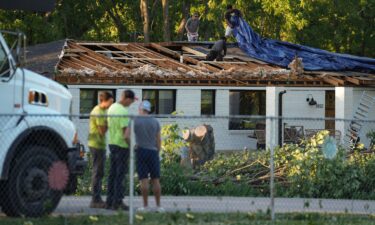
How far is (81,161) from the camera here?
1592 centimetres

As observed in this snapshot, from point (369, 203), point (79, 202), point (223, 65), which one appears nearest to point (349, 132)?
point (223, 65)

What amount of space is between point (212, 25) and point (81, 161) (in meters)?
37.3

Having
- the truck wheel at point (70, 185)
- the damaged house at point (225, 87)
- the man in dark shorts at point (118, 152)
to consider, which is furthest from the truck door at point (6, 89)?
the damaged house at point (225, 87)

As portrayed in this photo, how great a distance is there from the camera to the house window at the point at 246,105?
3711 cm

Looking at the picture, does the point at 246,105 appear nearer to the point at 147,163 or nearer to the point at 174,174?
the point at 174,174

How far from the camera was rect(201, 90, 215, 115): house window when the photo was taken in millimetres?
36475

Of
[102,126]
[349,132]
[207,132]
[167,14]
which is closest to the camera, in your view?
[102,126]

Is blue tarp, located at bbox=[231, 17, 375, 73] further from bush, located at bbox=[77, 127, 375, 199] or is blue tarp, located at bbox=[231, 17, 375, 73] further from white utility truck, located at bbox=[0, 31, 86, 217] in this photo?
white utility truck, located at bbox=[0, 31, 86, 217]

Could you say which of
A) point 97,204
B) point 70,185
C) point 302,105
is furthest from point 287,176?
point 302,105

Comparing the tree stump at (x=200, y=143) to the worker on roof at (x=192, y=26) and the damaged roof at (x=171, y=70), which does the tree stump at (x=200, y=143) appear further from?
the worker on roof at (x=192, y=26)

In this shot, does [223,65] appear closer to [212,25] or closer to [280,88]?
[280,88]

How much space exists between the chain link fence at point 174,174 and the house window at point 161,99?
966 cm

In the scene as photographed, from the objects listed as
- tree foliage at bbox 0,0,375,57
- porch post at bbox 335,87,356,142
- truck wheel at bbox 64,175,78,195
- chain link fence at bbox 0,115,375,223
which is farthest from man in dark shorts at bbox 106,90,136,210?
tree foliage at bbox 0,0,375,57

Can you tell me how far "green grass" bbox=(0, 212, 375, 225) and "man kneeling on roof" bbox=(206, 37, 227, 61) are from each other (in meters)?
20.9
